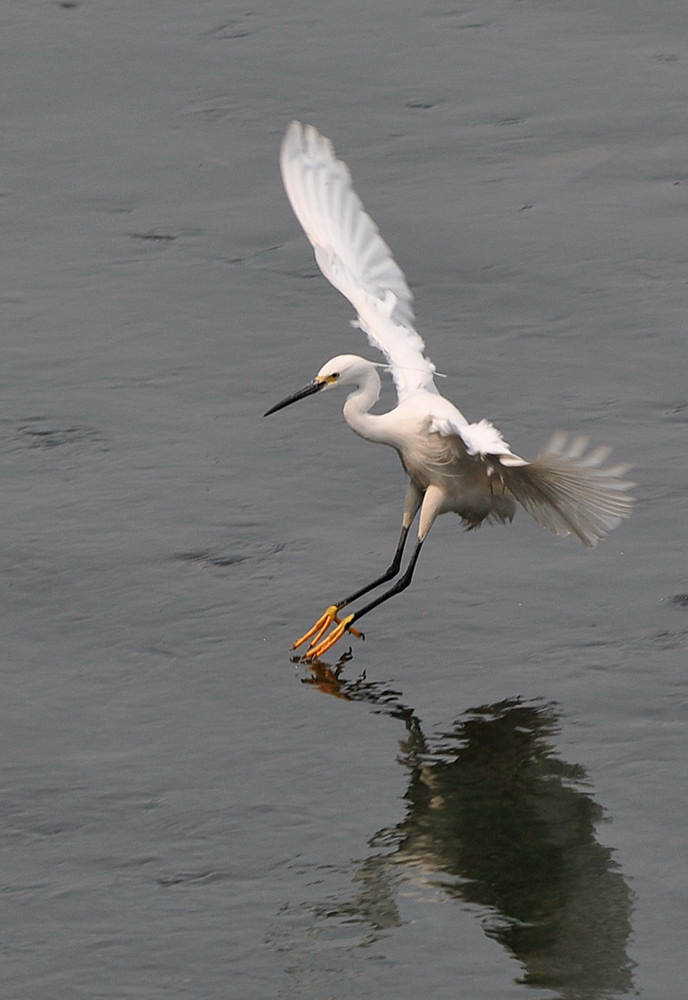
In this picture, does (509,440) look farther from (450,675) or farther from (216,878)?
(216,878)

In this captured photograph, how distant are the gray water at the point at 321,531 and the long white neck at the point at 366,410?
1.79ft

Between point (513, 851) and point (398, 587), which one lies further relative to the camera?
point (398, 587)

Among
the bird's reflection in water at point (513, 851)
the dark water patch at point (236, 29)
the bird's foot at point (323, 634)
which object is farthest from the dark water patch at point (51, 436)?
the dark water patch at point (236, 29)

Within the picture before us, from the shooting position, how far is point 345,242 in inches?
323

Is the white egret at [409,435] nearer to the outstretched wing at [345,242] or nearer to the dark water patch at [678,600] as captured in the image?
the outstretched wing at [345,242]

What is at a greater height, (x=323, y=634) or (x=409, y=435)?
(x=409, y=435)

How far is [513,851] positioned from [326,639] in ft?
5.18

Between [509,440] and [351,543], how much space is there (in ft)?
3.35

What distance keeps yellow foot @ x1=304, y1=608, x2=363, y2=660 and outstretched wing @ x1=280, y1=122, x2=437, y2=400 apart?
134cm

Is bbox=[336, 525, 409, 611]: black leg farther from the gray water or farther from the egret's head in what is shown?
the egret's head

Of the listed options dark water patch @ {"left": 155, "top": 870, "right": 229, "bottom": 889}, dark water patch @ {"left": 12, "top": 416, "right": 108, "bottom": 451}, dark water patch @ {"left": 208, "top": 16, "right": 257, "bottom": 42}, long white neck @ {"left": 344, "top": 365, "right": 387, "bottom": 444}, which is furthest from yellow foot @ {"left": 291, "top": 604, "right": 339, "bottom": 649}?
dark water patch @ {"left": 208, "top": 16, "right": 257, "bottom": 42}

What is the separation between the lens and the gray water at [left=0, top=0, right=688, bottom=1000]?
17.5ft

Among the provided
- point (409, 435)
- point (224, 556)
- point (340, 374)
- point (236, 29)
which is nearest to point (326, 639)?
point (224, 556)

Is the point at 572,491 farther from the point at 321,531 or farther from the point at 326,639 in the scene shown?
the point at 321,531
